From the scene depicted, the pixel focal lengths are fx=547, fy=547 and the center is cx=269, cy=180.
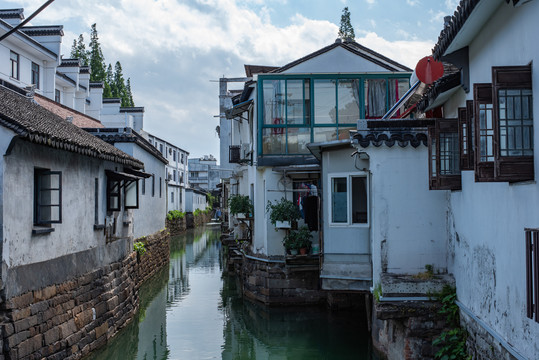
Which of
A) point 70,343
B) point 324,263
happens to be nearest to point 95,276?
point 70,343

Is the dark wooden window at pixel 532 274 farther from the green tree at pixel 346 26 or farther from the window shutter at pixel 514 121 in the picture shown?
the green tree at pixel 346 26

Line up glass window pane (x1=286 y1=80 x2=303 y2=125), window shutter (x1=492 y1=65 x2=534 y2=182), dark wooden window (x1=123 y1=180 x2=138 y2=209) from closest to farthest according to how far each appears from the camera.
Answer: window shutter (x1=492 y1=65 x2=534 y2=182) < dark wooden window (x1=123 y1=180 x2=138 y2=209) < glass window pane (x1=286 y1=80 x2=303 y2=125)

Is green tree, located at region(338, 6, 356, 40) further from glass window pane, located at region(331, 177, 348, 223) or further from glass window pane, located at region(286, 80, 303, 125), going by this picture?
glass window pane, located at region(331, 177, 348, 223)

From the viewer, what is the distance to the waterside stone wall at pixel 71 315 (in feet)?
29.5

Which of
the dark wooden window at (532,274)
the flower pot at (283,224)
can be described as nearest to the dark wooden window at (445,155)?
the dark wooden window at (532,274)

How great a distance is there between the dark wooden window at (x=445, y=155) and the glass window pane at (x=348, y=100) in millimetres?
8510

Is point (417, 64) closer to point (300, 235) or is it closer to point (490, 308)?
point (490, 308)

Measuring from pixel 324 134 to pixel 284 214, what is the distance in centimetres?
322

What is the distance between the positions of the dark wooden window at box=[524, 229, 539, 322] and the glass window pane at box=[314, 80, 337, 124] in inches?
478

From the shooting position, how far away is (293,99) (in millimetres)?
17844

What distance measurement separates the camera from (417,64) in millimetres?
10906

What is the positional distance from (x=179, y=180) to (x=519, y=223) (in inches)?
2091

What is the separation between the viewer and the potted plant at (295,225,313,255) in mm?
16297

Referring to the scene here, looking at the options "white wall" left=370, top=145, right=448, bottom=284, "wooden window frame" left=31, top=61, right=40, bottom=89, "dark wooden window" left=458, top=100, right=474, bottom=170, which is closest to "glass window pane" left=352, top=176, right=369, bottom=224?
"white wall" left=370, top=145, right=448, bottom=284
